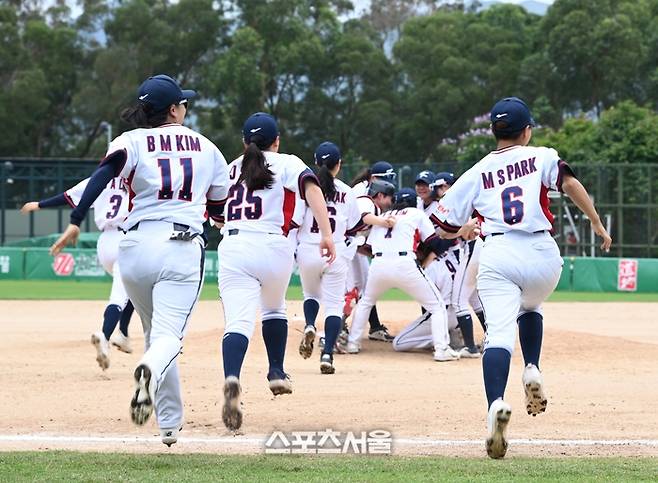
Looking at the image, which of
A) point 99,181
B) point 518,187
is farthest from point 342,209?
point 99,181

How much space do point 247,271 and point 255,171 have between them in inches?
25.0

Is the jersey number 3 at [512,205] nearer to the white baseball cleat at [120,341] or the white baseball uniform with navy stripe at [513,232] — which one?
the white baseball uniform with navy stripe at [513,232]

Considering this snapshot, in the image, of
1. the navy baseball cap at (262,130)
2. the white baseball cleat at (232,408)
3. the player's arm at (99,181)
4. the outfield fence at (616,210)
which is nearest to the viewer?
the player's arm at (99,181)

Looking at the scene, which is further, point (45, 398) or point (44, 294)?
point (44, 294)

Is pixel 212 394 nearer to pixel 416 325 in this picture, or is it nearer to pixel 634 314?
pixel 416 325

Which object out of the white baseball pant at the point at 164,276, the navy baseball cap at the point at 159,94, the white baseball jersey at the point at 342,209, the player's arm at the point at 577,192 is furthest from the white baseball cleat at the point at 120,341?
the player's arm at the point at 577,192

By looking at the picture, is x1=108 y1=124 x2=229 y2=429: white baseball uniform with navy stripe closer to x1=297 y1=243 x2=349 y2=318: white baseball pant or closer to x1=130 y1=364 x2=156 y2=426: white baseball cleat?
x1=130 y1=364 x2=156 y2=426: white baseball cleat

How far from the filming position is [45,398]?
29.8 ft

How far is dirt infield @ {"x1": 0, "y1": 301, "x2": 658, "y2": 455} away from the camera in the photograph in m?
7.17

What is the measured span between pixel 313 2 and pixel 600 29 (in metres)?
14.4

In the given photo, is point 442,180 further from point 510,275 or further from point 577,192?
point 510,275

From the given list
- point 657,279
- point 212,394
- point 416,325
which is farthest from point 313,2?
point 212,394

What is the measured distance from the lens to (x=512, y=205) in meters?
6.84

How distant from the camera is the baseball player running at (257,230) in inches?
298
